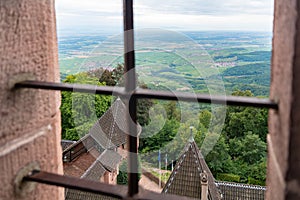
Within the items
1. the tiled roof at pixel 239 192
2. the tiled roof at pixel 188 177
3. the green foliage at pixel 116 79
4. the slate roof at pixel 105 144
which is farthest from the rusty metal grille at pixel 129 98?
the tiled roof at pixel 239 192

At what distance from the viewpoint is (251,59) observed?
212 inches

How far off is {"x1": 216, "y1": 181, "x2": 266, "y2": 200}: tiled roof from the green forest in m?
1.51

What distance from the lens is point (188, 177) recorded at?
7219mm

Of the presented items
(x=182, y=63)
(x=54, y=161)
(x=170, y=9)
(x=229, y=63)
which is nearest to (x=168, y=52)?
(x=182, y=63)

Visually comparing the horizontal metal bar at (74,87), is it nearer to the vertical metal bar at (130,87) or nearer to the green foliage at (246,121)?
the vertical metal bar at (130,87)

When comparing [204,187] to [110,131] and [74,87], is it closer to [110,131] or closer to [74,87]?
[110,131]

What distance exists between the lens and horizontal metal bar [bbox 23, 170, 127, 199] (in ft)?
2.58

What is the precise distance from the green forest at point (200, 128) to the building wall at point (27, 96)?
17.4 feet

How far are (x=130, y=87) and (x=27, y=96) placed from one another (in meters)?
0.27

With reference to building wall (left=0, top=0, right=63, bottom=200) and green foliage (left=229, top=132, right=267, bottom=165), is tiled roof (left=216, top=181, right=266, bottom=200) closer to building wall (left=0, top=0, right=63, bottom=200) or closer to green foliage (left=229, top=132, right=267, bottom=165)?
green foliage (left=229, top=132, right=267, bottom=165)

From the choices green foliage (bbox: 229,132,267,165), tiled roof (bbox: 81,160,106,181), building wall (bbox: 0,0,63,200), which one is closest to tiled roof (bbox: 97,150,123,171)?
tiled roof (bbox: 81,160,106,181)

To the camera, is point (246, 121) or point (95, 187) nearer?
point (95, 187)

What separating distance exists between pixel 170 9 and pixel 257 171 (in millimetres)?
7486

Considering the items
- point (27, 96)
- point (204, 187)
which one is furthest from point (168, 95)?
point (204, 187)
